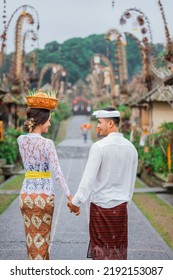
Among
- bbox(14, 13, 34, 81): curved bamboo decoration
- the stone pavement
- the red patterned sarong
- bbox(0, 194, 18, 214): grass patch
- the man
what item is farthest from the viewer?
bbox(14, 13, 34, 81): curved bamboo decoration

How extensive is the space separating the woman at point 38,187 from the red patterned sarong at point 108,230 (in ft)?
1.27

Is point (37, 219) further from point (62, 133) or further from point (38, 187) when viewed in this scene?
point (62, 133)

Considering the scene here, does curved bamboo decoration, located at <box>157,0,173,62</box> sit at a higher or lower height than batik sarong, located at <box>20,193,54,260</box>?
higher

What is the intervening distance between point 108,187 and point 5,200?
9302 mm

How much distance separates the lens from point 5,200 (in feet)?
50.6

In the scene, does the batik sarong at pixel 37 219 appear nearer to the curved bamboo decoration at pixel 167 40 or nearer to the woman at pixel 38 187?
the woman at pixel 38 187

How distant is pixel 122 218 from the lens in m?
6.59

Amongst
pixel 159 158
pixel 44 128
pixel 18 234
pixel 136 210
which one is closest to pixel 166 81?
pixel 136 210

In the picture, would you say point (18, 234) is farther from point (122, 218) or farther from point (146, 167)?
point (146, 167)

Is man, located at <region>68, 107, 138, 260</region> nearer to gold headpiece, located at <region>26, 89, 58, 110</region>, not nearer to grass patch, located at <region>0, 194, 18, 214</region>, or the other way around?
gold headpiece, located at <region>26, 89, 58, 110</region>

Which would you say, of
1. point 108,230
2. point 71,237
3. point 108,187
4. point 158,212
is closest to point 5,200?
point 158,212

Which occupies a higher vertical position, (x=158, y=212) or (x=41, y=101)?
(x=41, y=101)

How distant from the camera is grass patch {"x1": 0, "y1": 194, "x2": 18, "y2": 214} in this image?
46.5 ft

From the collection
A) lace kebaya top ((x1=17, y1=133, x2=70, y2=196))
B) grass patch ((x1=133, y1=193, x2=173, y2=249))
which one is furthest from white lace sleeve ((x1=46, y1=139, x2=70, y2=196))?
grass patch ((x1=133, y1=193, x2=173, y2=249))
